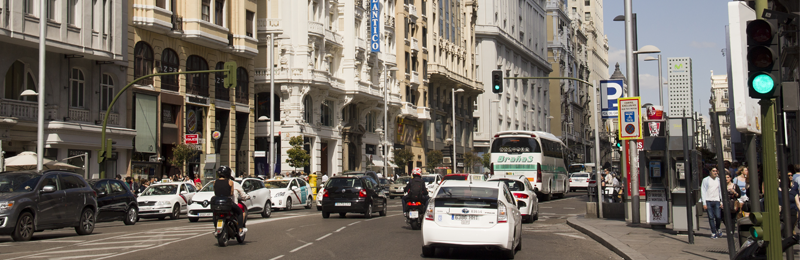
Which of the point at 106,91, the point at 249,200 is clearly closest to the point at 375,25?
the point at 106,91

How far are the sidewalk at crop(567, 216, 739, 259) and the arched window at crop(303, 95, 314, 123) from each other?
32382 mm

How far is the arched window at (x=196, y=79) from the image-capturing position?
42.8 metres

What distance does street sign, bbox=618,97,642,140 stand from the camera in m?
19.8

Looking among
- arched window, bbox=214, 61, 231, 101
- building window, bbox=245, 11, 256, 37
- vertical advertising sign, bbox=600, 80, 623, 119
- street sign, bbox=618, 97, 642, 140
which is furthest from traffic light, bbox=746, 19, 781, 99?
building window, bbox=245, 11, 256, 37

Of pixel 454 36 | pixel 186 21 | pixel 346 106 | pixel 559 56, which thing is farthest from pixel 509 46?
pixel 186 21

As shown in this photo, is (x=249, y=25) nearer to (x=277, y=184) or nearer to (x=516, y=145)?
(x=277, y=184)

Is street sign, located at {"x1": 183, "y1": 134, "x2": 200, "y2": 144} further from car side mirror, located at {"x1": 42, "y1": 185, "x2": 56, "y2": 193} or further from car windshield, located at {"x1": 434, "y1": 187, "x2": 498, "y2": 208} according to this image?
car windshield, located at {"x1": 434, "y1": 187, "x2": 498, "y2": 208}

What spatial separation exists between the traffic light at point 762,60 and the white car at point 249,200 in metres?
19.0

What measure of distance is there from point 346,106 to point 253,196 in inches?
1280

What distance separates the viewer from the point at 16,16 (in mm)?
30328

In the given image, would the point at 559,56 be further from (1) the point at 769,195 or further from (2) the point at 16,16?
(1) the point at 769,195

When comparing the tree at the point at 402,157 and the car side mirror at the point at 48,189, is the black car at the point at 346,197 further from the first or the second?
the tree at the point at 402,157

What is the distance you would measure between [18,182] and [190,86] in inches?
1001

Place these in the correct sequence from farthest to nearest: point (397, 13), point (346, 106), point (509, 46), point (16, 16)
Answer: point (509, 46) → point (397, 13) → point (346, 106) → point (16, 16)
